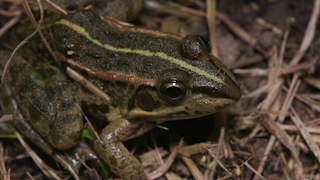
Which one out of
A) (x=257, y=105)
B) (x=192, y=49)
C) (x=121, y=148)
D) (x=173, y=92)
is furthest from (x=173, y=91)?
(x=257, y=105)

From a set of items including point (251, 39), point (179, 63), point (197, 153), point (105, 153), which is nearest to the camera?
point (179, 63)

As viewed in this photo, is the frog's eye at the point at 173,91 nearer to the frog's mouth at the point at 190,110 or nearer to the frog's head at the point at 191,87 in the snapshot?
the frog's head at the point at 191,87

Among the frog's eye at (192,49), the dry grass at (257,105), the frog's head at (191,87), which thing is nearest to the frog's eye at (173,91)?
the frog's head at (191,87)

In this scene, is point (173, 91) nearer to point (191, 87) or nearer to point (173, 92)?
point (173, 92)

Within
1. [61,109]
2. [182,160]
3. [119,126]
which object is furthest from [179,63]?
[61,109]

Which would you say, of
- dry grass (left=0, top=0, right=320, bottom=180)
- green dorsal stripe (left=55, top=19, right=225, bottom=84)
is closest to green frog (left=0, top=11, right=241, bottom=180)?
green dorsal stripe (left=55, top=19, right=225, bottom=84)

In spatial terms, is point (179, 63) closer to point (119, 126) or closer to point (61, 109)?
point (119, 126)
